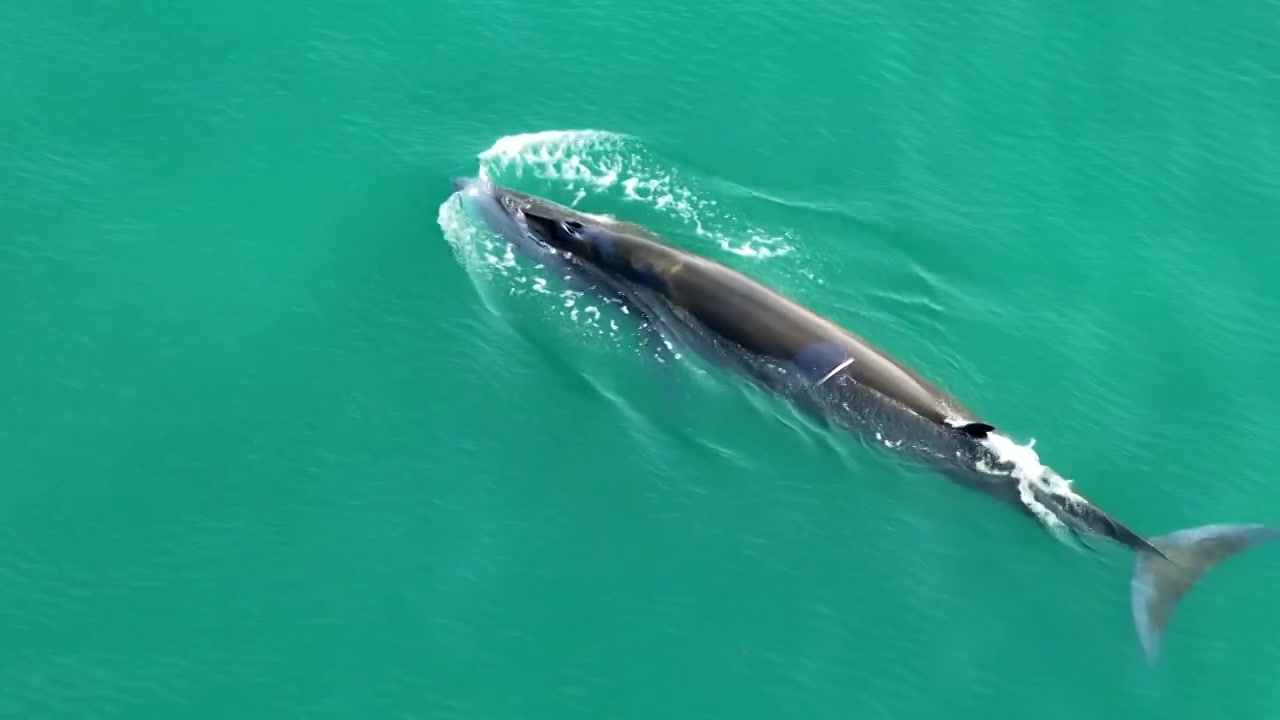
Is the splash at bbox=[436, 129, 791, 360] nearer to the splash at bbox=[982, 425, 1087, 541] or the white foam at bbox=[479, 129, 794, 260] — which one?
the white foam at bbox=[479, 129, 794, 260]

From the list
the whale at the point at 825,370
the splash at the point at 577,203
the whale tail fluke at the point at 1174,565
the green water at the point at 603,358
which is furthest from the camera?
the splash at the point at 577,203

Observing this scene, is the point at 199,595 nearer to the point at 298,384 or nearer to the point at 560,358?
the point at 298,384

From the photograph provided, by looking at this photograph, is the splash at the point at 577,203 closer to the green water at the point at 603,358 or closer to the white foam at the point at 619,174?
the white foam at the point at 619,174

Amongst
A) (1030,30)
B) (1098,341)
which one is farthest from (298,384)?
(1030,30)

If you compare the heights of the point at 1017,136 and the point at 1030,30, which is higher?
the point at 1030,30

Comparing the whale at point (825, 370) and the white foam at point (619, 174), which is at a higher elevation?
the white foam at point (619, 174)

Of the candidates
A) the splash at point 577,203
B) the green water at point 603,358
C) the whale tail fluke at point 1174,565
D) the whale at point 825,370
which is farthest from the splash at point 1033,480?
the splash at point 577,203

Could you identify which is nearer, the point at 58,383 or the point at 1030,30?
the point at 58,383
